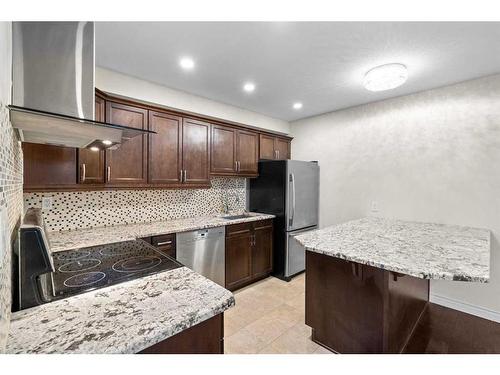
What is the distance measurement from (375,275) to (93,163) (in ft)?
8.29

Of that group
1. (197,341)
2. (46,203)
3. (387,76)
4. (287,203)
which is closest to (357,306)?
(197,341)

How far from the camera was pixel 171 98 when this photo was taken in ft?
9.12

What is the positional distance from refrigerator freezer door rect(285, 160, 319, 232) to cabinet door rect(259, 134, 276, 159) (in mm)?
583

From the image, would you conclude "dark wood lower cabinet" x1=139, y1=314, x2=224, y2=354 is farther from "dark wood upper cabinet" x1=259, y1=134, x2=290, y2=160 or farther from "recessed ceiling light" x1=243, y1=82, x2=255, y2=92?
Answer: "dark wood upper cabinet" x1=259, y1=134, x2=290, y2=160

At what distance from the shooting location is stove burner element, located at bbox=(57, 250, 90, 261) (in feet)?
4.93

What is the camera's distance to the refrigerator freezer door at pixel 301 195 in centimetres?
322

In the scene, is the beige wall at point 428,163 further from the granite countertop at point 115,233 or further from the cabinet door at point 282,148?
the granite countertop at point 115,233

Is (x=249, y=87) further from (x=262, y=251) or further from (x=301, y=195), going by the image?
(x=262, y=251)

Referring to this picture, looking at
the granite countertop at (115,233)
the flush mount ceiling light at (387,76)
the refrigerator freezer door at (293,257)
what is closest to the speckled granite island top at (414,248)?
the refrigerator freezer door at (293,257)

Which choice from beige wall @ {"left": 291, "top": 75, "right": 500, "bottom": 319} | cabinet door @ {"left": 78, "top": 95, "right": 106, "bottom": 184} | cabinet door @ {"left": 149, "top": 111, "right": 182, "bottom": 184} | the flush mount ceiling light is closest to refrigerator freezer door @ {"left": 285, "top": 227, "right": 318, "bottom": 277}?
beige wall @ {"left": 291, "top": 75, "right": 500, "bottom": 319}

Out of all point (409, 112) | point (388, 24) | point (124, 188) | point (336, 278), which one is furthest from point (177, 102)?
point (409, 112)

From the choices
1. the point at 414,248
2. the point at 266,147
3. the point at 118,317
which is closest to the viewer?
the point at 118,317

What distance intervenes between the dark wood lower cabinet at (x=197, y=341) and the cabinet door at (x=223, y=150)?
87.9 inches

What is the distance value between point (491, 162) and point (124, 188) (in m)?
3.78
